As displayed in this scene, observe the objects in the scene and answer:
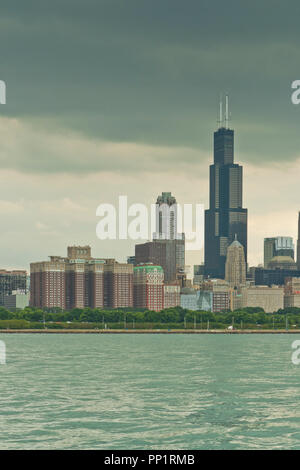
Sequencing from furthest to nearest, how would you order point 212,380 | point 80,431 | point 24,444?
point 212,380 → point 80,431 → point 24,444

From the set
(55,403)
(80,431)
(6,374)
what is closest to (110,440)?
(80,431)

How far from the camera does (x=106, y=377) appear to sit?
66.4m

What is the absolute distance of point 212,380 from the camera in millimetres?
63938

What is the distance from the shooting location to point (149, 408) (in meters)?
46.6

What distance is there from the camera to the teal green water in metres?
37.1

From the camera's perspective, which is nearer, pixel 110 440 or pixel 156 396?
pixel 110 440

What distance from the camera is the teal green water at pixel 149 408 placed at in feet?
122

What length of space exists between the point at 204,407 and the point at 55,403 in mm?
8685

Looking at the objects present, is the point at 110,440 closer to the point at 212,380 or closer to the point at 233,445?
the point at 233,445
